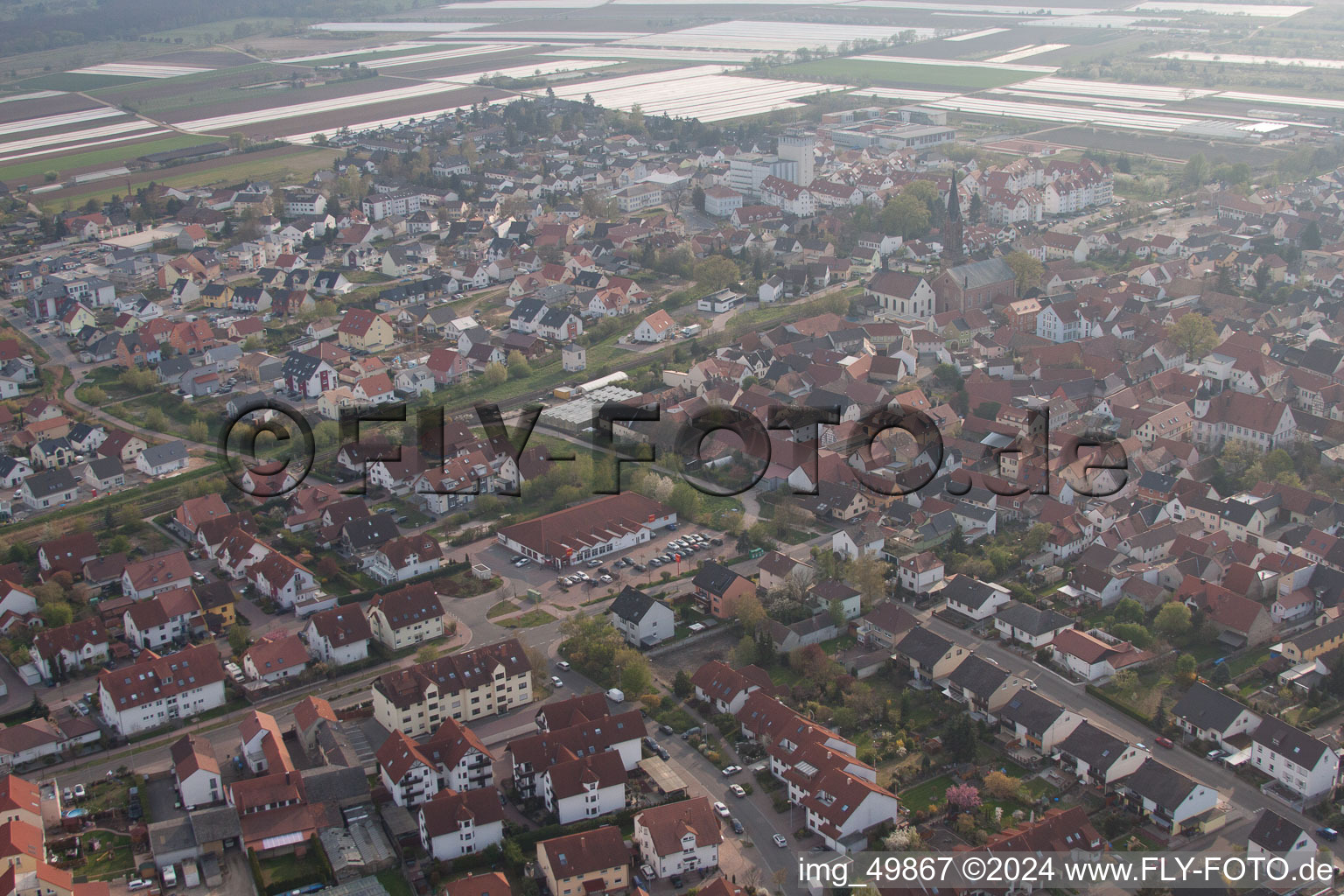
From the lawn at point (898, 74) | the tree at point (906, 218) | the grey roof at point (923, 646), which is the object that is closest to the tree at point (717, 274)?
the tree at point (906, 218)

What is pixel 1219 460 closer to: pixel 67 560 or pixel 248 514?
pixel 248 514

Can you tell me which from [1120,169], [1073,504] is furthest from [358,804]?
[1120,169]

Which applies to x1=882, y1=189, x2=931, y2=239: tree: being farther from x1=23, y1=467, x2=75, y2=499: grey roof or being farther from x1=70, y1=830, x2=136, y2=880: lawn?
x1=70, y1=830, x2=136, y2=880: lawn

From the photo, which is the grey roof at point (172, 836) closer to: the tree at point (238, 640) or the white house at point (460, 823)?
the white house at point (460, 823)

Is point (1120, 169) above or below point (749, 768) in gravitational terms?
above

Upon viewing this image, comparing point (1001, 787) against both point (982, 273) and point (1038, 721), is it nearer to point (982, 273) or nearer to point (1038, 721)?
point (1038, 721)

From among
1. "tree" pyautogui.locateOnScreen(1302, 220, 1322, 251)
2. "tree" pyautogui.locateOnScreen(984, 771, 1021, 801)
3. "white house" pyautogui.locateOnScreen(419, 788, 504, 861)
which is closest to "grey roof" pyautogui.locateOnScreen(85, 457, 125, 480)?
"white house" pyautogui.locateOnScreen(419, 788, 504, 861)
